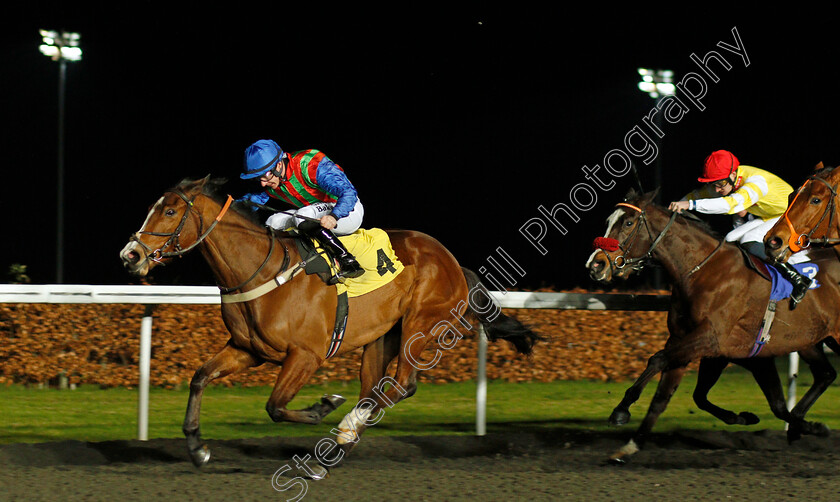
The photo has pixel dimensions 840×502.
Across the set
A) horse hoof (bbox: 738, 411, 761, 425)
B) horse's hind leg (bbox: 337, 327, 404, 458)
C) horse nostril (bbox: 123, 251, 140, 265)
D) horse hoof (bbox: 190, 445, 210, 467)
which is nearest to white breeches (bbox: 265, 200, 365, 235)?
horse's hind leg (bbox: 337, 327, 404, 458)

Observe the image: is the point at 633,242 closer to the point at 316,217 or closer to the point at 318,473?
the point at 316,217

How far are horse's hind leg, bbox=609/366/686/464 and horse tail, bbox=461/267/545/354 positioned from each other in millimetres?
705

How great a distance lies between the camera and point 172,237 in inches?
154

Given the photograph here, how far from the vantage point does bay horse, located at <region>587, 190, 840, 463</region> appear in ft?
15.0

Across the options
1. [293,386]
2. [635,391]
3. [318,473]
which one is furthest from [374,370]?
[635,391]

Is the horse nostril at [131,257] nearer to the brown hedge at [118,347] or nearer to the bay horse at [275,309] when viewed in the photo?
the bay horse at [275,309]

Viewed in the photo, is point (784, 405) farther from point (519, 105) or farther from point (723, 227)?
point (519, 105)

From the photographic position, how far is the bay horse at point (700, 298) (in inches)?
180

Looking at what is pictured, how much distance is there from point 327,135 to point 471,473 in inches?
652

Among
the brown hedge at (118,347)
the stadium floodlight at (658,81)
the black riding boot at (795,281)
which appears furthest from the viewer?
the stadium floodlight at (658,81)

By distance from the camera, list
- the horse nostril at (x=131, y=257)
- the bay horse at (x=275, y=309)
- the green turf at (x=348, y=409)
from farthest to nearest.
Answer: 1. the green turf at (x=348, y=409)
2. the bay horse at (x=275, y=309)
3. the horse nostril at (x=131, y=257)

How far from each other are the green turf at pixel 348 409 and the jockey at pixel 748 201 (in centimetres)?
140

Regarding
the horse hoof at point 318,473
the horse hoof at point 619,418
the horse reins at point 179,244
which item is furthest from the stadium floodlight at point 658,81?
the horse hoof at point 318,473

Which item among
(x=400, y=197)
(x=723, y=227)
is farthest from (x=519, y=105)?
(x=723, y=227)
